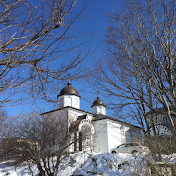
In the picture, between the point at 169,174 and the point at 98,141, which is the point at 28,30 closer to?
the point at 169,174

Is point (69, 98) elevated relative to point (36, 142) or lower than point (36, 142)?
elevated

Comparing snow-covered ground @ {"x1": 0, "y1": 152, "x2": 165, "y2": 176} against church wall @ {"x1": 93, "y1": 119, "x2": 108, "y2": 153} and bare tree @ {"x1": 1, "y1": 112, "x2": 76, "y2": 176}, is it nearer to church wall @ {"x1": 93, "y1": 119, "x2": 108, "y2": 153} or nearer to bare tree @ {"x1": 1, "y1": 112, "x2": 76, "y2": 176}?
bare tree @ {"x1": 1, "y1": 112, "x2": 76, "y2": 176}

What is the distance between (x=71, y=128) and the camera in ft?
59.1

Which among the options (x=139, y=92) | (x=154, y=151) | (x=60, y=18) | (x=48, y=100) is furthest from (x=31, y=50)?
(x=154, y=151)

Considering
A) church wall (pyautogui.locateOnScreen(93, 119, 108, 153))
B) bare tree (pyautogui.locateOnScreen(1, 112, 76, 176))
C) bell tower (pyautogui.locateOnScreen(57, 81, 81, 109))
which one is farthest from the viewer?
bell tower (pyautogui.locateOnScreen(57, 81, 81, 109))

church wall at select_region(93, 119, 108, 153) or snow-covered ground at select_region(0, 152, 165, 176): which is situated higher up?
church wall at select_region(93, 119, 108, 153)

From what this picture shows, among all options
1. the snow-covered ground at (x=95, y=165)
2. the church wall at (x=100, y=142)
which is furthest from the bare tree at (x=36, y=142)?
the church wall at (x=100, y=142)

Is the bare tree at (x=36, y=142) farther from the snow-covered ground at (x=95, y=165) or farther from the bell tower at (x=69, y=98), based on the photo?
the bell tower at (x=69, y=98)

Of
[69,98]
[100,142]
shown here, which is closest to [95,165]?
[100,142]

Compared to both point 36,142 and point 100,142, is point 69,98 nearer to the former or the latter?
point 100,142

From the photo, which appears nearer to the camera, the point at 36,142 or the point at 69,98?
the point at 36,142

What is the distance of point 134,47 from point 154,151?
4.65m

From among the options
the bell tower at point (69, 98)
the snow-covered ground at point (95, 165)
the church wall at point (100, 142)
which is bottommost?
the snow-covered ground at point (95, 165)

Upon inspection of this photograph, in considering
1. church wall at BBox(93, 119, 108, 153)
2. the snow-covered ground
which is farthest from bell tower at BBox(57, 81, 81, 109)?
the snow-covered ground
